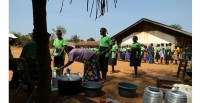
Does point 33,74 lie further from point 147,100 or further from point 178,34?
point 178,34

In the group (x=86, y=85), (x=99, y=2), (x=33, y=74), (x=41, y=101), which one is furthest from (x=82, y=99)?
(x=99, y=2)

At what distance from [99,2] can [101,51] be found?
3.30 meters

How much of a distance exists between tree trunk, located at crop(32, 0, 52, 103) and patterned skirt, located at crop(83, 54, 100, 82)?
2.33 m

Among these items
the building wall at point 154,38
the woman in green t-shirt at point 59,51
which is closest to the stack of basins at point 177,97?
the woman in green t-shirt at point 59,51

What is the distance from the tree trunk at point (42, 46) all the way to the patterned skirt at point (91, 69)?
2327 mm

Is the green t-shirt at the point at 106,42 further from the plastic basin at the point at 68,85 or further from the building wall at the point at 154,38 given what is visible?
the building wall at the point at 154,38

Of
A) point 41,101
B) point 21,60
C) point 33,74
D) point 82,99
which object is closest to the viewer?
point 41,101

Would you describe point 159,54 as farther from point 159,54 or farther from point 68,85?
point 68,85

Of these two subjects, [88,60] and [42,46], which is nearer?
[42,46]

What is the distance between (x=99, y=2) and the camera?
1558 mm

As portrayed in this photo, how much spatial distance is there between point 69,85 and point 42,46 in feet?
7.13

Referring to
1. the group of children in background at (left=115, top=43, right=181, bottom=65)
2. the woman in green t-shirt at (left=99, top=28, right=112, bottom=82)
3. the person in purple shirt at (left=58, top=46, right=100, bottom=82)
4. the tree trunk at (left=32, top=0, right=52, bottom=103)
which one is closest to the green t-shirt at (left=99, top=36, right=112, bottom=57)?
the woman in green t-shirt at (left=99, top=28, right=112, bottom=82)

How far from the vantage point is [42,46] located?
142 centimetres

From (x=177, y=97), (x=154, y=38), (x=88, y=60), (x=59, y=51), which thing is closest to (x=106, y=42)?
(x=88, y=60)
